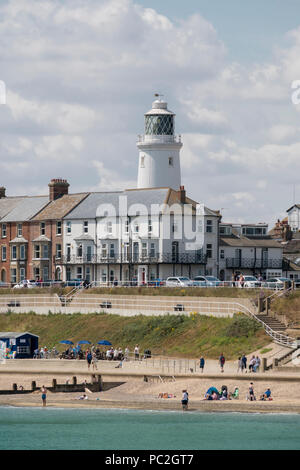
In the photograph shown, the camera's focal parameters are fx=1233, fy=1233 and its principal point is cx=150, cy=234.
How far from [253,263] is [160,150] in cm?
1313

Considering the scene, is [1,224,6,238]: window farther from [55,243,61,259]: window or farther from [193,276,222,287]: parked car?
[193,276,222,287]: parked car

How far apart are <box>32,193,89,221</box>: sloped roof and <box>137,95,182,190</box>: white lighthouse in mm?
6136

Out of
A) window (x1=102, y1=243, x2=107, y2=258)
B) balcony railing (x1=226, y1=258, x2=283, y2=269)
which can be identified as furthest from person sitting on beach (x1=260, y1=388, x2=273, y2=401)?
balcony railing (x1=226, y1=258, x2=283, y2=269)

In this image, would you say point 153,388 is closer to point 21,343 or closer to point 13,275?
point 21,343

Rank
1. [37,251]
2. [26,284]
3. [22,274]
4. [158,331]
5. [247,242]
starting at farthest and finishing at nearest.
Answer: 1. [22,274]
2. [37,251]
3. [247,242]
4. [26,284]
5. [158,331]

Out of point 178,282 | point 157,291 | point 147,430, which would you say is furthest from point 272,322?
point 147,430

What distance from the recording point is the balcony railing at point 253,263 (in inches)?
4035

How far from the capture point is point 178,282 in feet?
293

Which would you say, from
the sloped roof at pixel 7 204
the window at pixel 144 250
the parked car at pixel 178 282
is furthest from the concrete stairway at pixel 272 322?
the sloped roof at pixel 7 204

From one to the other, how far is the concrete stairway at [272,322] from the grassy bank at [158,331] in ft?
2.54

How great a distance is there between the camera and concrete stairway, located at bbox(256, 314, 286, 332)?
74.8 metres

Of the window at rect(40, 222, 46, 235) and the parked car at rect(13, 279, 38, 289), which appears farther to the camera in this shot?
the window at rect(40, 222, 46, 235)

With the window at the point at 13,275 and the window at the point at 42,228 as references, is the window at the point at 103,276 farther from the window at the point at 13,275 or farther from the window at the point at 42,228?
the window at the point at 13,275
